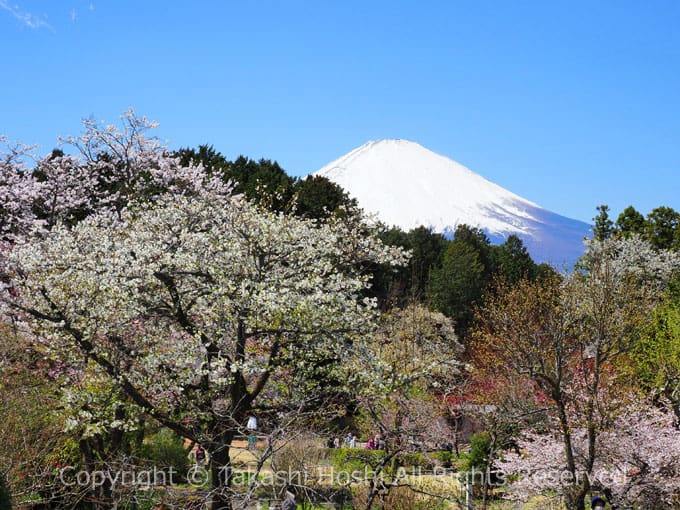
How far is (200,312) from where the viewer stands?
12406 mm

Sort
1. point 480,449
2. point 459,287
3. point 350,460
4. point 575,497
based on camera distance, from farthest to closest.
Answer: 1. point 459,287
2. point 350,460
3. point 480,449
4. point 575,497

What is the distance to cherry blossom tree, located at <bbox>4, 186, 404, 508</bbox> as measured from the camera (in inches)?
449

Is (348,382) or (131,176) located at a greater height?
(131,176)

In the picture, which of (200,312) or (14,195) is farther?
(14,195)

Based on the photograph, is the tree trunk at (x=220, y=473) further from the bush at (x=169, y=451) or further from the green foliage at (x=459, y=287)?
the green foliage at (x=459, y=287)

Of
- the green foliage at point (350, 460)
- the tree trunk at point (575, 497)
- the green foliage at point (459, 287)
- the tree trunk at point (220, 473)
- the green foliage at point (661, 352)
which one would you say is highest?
the green foliage at point (459, 287)

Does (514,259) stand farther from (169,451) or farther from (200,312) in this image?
(200,312)

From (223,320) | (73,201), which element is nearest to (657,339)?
(223,320)

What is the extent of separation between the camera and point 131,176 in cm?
2594

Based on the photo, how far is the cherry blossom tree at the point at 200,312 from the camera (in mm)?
11414

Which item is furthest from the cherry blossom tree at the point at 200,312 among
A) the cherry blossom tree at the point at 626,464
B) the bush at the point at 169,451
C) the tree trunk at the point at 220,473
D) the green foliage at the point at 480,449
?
the green foliage at the point at 480,449

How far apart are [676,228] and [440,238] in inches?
816

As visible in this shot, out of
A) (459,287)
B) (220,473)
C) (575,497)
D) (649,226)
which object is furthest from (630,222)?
(220,473)

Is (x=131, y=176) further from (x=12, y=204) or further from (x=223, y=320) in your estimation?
(x=223, y=320)
